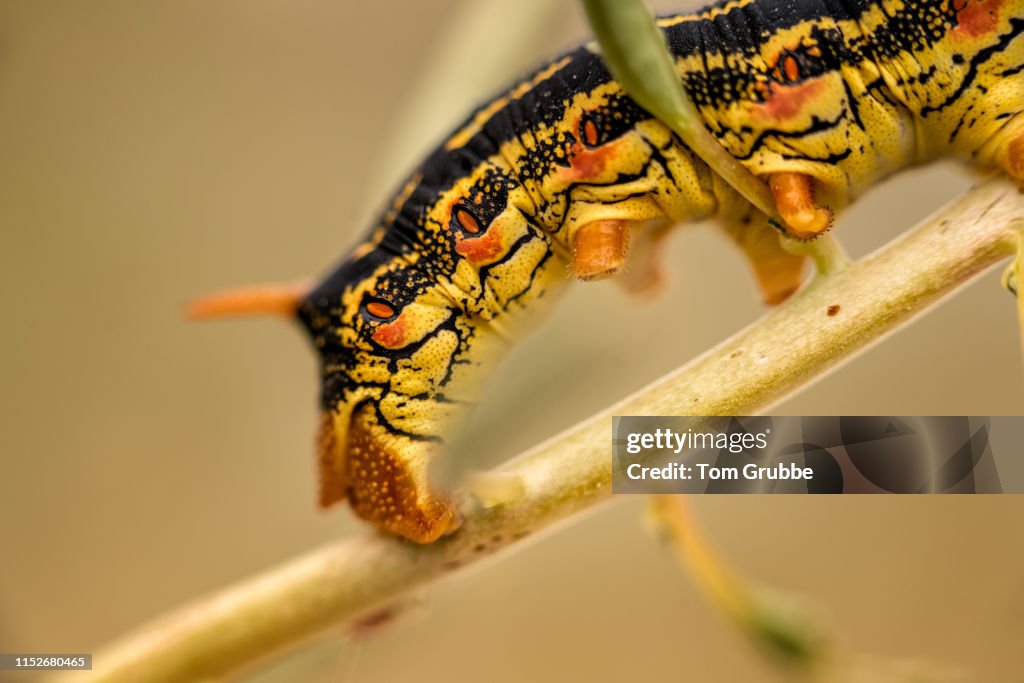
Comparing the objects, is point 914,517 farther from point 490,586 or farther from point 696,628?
point 490,586

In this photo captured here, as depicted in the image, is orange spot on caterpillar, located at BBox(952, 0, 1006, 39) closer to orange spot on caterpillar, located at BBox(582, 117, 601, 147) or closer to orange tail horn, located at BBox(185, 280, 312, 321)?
orange spot on caterpillar, located at BBox(582, 117, 601, 147)

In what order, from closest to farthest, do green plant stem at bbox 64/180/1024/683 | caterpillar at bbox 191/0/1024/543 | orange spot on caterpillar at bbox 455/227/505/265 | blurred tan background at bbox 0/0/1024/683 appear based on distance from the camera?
green plant stem at bbox 64/180/1024/683 → caterpillar at bbox 191/0/1024/543 → orange spot on caterpillar at bbox 455/227/505/265 → blurred tan background at bbox 0/0/1024/683

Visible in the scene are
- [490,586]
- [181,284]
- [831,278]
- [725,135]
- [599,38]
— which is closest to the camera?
[599,38]

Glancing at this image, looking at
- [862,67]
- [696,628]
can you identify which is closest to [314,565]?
[862,67]

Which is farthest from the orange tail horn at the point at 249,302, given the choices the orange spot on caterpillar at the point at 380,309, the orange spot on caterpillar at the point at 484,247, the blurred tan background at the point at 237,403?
the blurred tan background at the point at 237,403

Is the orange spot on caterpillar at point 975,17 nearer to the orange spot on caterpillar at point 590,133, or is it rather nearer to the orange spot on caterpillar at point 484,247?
the orange spot on caterpillar at point 590,133

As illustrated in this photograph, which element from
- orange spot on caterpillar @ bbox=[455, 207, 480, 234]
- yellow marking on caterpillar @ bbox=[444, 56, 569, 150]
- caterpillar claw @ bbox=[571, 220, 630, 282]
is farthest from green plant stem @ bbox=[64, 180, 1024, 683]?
yellow marking on caterpillar @ bbox=[444, 56, 569, 150]

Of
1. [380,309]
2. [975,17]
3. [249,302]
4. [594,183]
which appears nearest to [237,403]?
[249,302]
